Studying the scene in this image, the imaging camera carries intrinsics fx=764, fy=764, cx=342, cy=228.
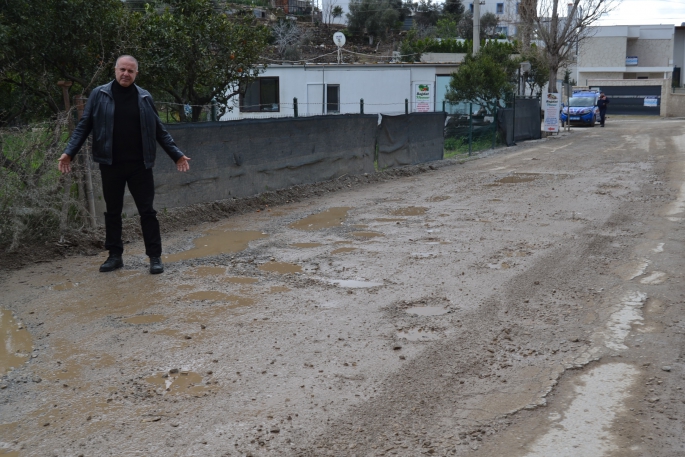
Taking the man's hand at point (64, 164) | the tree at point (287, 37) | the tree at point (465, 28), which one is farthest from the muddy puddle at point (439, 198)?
the tree at point (465, 28)

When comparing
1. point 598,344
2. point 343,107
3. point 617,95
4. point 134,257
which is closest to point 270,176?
point 134,257

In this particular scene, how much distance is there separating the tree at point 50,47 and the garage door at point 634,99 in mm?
47300

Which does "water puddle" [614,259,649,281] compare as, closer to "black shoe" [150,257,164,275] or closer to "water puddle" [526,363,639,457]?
"water puddle" [526,363,639,457]

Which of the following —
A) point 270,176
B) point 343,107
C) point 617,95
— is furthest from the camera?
point 617,95

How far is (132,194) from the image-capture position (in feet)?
25.3

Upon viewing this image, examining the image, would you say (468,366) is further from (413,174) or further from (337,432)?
(413,174)

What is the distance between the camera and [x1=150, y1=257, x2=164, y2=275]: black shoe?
7609 millimetres

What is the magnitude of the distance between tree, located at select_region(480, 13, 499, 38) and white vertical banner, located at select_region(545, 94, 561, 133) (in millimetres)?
38603

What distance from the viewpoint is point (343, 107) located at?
30641mm

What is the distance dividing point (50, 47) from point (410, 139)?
28.6 ft

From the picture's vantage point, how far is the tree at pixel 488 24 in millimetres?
70062

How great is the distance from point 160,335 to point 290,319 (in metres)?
1.02

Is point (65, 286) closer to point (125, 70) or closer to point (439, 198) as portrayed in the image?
point (125, 70)

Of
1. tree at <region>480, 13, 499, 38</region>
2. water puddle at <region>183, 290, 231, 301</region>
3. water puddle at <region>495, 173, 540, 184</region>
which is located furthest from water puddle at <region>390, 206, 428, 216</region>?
tree at <region>480, 13, 499, 38</region>
